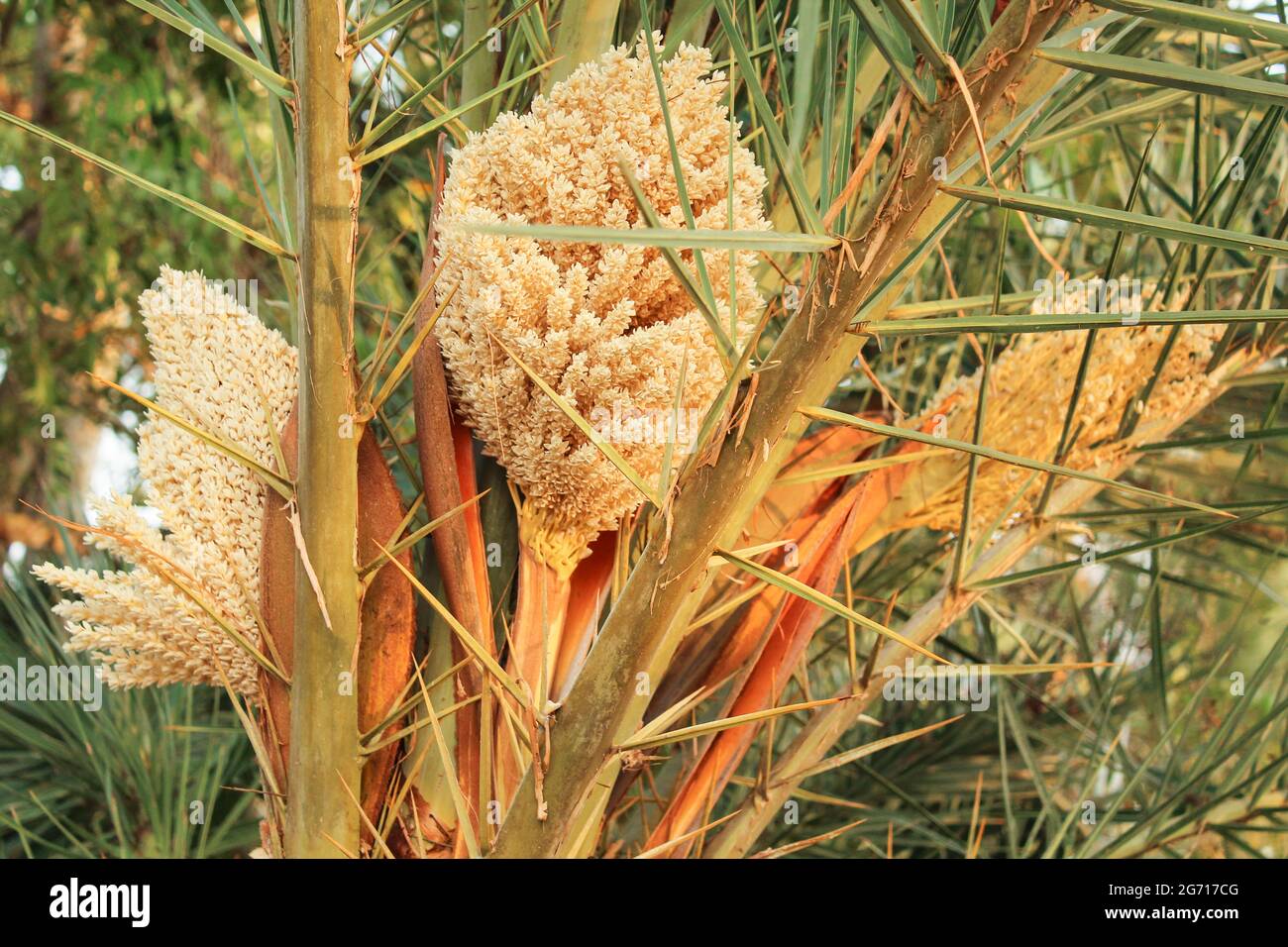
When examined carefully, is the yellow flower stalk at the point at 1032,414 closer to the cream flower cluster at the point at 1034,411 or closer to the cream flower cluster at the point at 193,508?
the cream flower cluster at the point at 1034,411

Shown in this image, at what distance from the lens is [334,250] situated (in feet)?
1.49

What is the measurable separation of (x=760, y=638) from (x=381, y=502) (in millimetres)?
192

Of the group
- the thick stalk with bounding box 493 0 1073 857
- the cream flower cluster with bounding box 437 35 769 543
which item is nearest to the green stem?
the cream flower cluster with bounding box 437 35 769 543

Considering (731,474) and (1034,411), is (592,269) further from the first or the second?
(1034,411)

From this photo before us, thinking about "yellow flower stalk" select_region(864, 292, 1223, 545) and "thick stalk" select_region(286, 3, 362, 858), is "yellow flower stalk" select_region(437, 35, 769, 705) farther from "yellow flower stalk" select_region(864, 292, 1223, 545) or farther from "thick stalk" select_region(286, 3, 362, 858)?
"yellow flower stalk" select_region(864, 292, 1223, 545)

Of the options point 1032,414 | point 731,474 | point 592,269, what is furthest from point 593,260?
point 1032,414

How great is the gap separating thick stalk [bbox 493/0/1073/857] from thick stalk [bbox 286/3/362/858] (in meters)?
0.09

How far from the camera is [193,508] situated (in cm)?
49

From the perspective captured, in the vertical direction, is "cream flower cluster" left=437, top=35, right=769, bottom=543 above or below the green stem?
below

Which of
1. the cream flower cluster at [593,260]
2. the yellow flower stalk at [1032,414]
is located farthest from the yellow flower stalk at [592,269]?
the yellow flower stalk at [1032,414]

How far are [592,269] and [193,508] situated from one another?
0.65ft

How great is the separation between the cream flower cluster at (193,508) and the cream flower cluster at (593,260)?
3.8 inches

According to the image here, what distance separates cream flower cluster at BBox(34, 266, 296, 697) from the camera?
0.48 metres

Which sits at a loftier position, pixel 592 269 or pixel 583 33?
pixel 583 33
